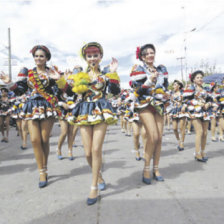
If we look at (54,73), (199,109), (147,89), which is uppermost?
(54,73)

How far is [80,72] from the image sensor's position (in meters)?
2.69

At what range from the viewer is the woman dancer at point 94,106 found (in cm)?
253

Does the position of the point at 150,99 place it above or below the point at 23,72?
below

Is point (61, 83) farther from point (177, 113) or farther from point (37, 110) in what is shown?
point (177, 113)

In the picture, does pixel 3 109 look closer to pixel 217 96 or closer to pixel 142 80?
→ pixel 142 80

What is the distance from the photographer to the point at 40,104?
3059mm

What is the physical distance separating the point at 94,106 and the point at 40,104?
100cm

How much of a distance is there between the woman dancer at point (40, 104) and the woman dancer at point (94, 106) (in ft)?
2.16

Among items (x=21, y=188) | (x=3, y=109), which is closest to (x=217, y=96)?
(x=21, y=188)

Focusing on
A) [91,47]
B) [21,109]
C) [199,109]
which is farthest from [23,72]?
[199,109]

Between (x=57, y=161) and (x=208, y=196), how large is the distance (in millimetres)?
3220

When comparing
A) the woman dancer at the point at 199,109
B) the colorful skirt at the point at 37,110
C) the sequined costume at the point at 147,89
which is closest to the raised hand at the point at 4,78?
the colorful skirt at the point at 37,110

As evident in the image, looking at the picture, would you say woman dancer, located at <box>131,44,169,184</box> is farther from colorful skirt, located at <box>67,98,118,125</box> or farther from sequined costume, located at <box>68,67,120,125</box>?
colorful skirt, located at <box>67,98,118,125</box>

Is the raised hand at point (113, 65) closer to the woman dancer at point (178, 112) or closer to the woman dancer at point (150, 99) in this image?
the woman dancer at point (150, 99)
